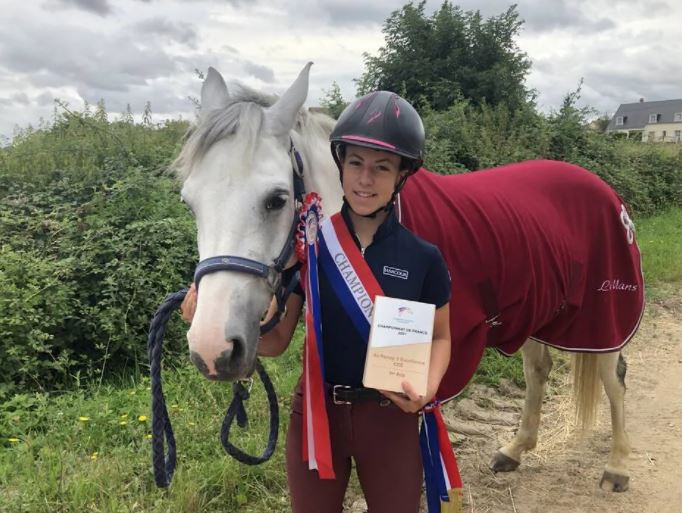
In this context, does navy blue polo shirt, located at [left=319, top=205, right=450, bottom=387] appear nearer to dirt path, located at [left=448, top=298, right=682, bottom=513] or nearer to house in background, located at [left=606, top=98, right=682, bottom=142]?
dirt path, located at [left=448, top=298, right=682, bottom=513]

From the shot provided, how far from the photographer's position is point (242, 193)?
168cm

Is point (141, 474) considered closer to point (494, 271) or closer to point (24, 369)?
point (24, 369)

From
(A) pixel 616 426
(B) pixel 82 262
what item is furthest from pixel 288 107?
(B) pixel 82 262

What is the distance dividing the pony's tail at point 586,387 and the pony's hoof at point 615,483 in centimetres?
37

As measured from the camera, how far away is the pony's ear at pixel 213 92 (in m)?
2.00

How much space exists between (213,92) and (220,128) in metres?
0.34

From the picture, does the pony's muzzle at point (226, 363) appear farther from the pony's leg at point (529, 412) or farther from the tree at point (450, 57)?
the tree at point (450, 57)

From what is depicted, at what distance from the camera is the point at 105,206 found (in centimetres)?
538

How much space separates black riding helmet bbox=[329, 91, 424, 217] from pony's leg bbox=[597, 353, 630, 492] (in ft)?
8.17

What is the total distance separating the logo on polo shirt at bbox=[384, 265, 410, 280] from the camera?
5.27ft

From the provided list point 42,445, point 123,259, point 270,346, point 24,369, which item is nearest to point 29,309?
point 24,369

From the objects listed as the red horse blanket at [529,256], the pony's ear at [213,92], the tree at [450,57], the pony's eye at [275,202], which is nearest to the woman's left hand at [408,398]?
the pony's eye at [275,202]

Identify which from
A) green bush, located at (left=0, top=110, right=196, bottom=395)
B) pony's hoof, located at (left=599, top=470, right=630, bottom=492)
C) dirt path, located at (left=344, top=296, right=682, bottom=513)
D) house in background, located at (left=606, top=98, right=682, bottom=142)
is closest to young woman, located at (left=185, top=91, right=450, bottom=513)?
dirt path, located at (left=344, top=296, right=682, bottom=513)

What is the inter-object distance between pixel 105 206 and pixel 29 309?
1.71 metres
